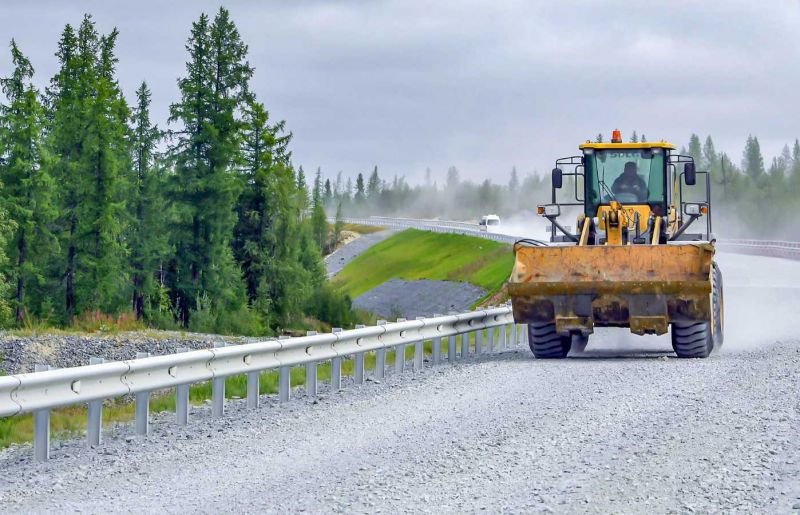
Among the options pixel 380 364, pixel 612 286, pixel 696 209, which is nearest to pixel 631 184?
pixel 696 209

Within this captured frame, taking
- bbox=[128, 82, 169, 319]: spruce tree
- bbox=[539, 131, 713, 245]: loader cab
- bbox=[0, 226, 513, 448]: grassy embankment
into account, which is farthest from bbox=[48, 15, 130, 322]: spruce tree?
bbox=[539, 131, 713, 245]: loader cab

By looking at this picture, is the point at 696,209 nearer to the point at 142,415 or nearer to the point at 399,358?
the point at 399,358

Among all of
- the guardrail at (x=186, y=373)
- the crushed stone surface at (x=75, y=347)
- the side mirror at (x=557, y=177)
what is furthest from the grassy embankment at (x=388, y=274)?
the crushed stone surface at (x=75, y=347)

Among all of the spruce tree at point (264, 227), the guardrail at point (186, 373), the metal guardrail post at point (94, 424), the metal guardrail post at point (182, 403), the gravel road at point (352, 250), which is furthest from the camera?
the gravel road at point (352, 250)

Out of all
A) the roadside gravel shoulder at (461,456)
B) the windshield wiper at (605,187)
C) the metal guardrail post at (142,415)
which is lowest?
the roadside gravel shoulder at (461,456)

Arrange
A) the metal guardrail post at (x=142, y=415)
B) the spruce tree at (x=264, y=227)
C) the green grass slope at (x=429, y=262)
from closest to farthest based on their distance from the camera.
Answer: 1. the metal guardrail post at (x=142, y=415)
2. the spruce tree at (x=264, y=227)
3. the green grass slope at (x=429, y=262)

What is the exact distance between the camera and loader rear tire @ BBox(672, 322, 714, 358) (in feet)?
57.7

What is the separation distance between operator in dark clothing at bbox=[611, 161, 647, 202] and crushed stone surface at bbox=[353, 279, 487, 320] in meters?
47.7

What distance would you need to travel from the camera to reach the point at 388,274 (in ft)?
331

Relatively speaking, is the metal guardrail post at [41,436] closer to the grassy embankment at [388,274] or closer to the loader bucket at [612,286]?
the grassy embankment at [388,274]

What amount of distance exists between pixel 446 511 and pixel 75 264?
53280 mm

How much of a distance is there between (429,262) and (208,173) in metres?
41.1

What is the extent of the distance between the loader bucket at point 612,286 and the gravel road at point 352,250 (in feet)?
318

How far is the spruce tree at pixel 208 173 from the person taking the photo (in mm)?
56969
